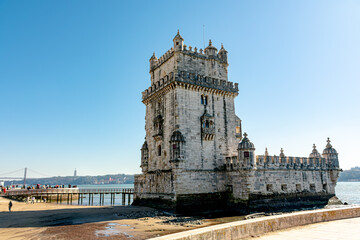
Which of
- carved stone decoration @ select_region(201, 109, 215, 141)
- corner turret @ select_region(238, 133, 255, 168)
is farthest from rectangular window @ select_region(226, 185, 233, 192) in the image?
carved stone decoration @ select_region(201, 109, 215, 141)

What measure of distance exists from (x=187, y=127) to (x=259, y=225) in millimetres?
20767

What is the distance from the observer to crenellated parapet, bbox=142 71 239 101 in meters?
30.8

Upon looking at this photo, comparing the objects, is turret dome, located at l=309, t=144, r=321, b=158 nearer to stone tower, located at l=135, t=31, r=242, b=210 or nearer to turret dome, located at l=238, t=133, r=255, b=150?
stone tower, located at l=135, t=31, r=242, b=210

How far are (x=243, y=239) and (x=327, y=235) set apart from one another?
Result: 281cm

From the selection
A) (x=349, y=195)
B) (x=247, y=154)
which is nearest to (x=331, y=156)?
(x=247, y=154)

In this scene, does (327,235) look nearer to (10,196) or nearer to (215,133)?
(215,133)

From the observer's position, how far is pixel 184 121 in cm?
3009

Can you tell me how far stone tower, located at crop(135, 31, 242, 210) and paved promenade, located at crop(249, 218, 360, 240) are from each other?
18.5 m

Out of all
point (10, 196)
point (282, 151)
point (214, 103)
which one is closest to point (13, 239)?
point (214, 103)

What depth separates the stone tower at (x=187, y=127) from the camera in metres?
28.9

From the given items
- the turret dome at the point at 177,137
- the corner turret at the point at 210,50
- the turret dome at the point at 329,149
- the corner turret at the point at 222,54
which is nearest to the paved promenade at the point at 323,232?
the turret dome at the point at 177,137

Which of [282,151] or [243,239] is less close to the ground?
[282,151]

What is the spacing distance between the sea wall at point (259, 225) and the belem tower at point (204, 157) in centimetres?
1691

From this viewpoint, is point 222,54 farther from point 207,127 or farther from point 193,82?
point 207,127
